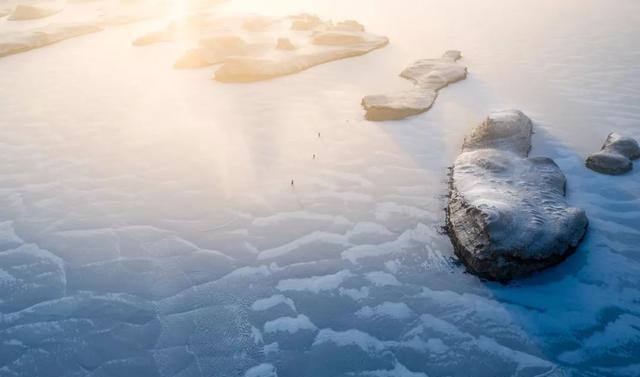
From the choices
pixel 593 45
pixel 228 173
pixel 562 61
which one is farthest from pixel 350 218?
pixel 593 45

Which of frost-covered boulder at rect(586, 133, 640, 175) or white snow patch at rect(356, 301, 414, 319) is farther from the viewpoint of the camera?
frost-covered boulder at rect(586, 133, 640, 175)

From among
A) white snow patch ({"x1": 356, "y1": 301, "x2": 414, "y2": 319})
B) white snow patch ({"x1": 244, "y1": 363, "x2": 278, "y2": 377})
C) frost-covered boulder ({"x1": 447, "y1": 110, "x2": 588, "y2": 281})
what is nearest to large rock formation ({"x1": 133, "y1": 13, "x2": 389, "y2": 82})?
frost-covered boulder ({"x1": 447, "y1": 110, "x2": 588, "y2": 281})

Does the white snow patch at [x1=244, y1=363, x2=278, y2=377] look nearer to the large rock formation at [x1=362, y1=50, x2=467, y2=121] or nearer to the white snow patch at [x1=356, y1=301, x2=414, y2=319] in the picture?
the white snow patch at [x1=356, y1=301, x2=414, y2=319]

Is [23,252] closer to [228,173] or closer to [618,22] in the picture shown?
[228,173]

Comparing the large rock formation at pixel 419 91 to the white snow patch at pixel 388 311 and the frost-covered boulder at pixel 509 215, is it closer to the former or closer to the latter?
the frost-covered boulder at pixel 509 215

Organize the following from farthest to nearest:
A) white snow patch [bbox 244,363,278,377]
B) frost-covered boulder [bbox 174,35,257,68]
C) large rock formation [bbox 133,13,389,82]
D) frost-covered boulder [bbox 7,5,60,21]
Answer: frost-covered boulder [bbox 7,5,60,21], frost-covered boulder [bbox 174,35,257,68], large rock formation [bbox 133,13,389,82], white snow patch [bbox 244,363,278,377]

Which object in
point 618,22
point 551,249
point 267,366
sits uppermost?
point 618,22

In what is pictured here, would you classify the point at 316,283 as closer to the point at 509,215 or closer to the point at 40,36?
the point at 509,215
